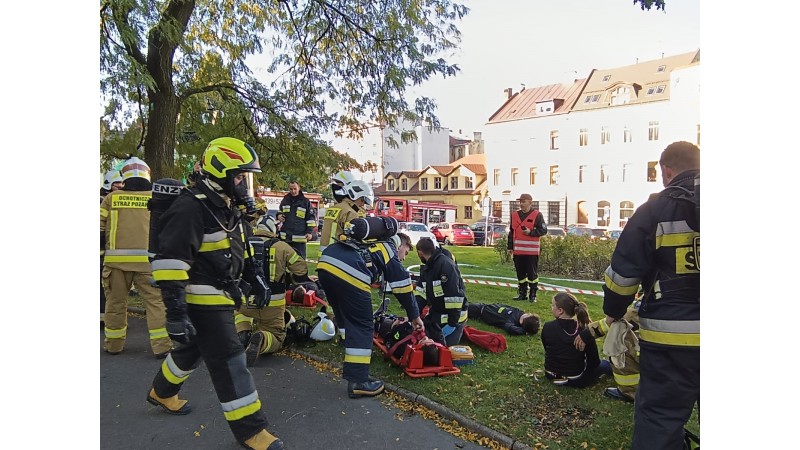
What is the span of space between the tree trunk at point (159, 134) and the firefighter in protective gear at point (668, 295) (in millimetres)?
8189

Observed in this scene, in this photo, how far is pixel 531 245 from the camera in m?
8.40

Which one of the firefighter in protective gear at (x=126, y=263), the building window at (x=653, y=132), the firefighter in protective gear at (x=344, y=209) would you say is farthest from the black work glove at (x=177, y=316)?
the building window at (x=653, y=132)

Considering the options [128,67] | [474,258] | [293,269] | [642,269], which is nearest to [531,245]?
[293,269]

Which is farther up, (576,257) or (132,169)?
(132,169)

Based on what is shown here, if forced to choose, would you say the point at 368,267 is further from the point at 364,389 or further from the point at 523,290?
the point at 523,290

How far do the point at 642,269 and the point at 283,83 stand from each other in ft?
32.0

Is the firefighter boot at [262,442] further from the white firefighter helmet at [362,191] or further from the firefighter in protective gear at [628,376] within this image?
the white firefighter helmet at [362,191]

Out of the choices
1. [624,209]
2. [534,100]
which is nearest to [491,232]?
[624,209]

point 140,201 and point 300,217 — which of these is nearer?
point 140,201

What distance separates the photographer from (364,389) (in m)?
4.32

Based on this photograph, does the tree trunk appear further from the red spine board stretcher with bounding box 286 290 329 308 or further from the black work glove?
the black work glove

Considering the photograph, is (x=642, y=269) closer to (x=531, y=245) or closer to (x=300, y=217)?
(x=531, y=245)

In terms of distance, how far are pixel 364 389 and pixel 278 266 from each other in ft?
6.60

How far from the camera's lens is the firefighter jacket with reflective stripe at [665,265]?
2492 mm
